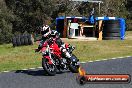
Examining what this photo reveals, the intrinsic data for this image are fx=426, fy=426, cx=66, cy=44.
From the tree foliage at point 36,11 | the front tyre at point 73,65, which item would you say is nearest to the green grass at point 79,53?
the front tyre at point 73,65

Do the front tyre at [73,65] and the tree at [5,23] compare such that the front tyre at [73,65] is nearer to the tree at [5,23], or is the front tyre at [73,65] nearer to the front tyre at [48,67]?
the front tyre at [48,67]

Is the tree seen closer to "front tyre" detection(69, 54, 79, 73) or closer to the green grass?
the green grass

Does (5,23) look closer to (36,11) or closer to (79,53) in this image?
(36,11)

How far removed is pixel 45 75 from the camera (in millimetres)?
13180

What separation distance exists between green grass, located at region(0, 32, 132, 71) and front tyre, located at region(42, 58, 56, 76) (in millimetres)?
2649

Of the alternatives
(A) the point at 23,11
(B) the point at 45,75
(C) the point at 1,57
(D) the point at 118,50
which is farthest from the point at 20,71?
(A) the point at 23,11

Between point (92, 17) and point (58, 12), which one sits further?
point (58, 12)

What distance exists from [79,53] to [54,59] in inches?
289

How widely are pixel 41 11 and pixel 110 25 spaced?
2071cm

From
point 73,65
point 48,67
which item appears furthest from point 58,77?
point 73,65

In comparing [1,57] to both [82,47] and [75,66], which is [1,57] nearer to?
[82,47]

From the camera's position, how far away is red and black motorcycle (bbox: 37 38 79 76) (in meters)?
13.0

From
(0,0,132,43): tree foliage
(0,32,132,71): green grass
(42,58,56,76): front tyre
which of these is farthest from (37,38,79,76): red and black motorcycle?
(0,0,132,43): tree foliage

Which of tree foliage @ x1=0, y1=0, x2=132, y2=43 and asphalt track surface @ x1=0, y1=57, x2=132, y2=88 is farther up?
tree foliage @ x1=0, y1=0, x2=132, y2=43
